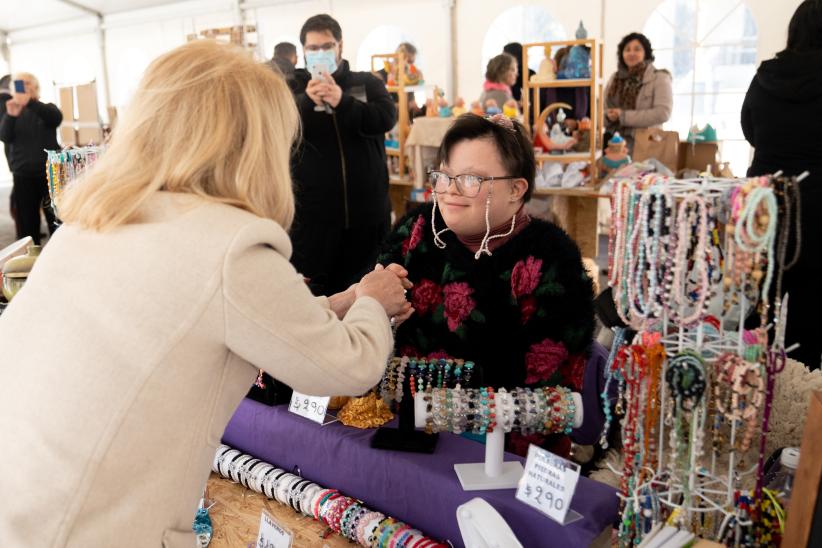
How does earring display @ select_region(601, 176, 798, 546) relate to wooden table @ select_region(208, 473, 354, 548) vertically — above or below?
above

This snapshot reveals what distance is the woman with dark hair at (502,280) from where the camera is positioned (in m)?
1.49

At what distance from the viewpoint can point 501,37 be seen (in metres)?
7.40

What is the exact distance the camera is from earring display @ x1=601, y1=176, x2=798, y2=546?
0.95 m

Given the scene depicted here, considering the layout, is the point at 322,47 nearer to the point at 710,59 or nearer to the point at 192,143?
the point at 192,143

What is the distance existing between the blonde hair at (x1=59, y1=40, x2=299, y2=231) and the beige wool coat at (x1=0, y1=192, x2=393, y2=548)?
0.03m

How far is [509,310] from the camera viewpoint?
1566 millimetres

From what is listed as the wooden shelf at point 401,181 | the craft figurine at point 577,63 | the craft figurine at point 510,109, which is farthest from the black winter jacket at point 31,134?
the craft figurine at point 577,63

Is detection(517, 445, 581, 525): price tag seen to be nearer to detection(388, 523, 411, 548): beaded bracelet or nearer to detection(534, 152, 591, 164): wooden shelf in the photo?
detection(388, 523, 411, 548): beaded bracelet

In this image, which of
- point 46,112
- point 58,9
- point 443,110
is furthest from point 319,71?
point 58,9

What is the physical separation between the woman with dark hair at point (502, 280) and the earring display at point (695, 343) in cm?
37

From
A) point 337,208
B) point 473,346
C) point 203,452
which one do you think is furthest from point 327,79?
point 203,452

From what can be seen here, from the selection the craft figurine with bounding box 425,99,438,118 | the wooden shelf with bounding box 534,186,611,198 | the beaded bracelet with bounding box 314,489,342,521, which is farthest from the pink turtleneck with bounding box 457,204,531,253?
the craft figurine with bounding box 425,99,438,118

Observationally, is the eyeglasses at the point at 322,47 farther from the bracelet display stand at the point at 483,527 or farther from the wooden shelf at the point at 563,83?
the bracelet display stand at the point at 483,527

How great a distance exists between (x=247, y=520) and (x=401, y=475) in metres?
0.34
